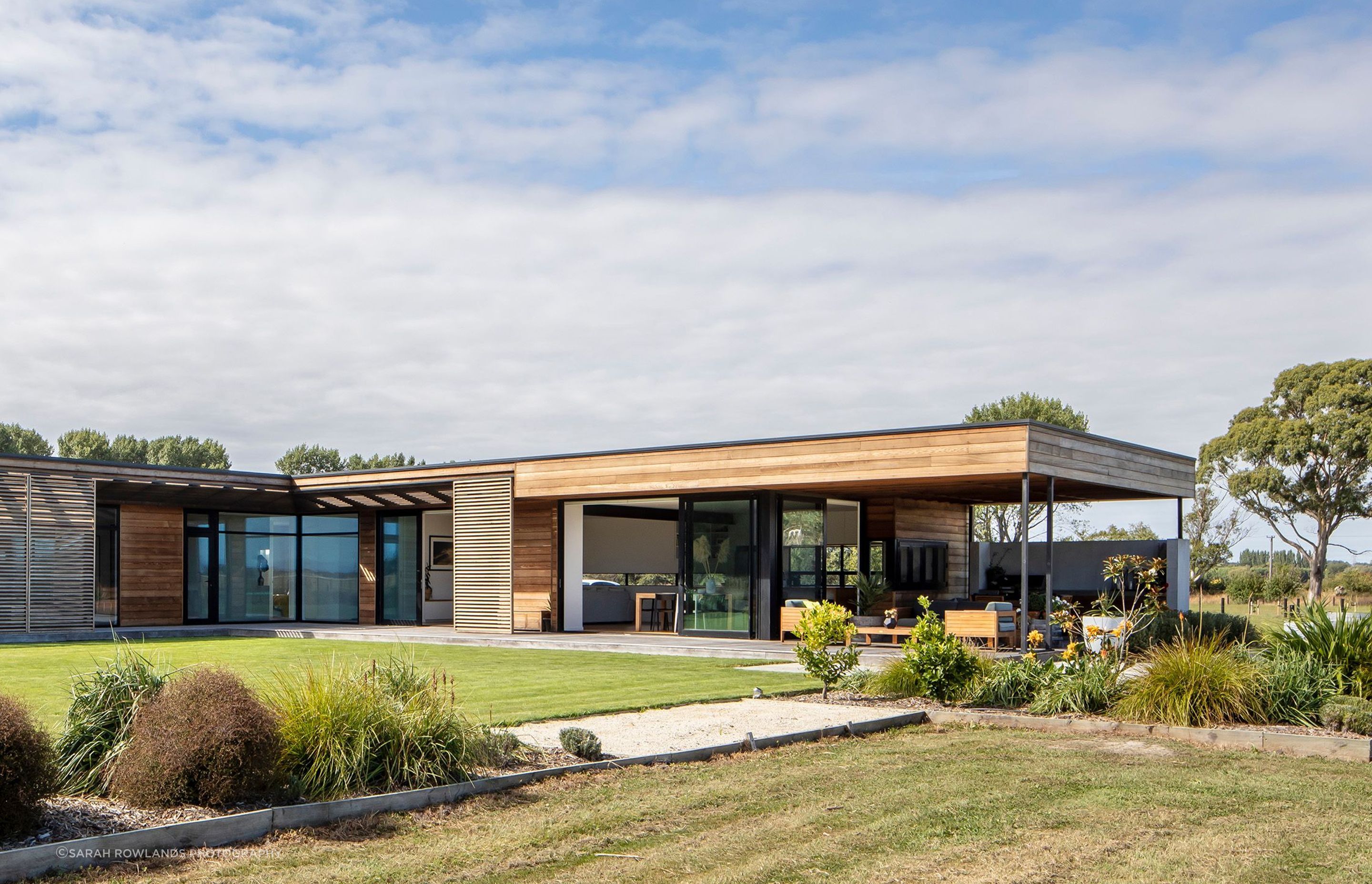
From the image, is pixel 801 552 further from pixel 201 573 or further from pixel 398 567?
pixel 201 573

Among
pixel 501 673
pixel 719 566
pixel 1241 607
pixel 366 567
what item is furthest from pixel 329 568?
pixel 1241 607

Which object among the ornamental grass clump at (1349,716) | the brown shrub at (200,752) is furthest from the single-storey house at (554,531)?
the brown shrub at (200,752)

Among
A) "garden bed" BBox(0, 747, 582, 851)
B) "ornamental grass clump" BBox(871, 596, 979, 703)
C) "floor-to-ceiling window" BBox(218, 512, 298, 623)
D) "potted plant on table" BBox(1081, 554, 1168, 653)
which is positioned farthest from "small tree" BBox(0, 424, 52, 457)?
"garden bed" BBox(0, 747, 582, 851)

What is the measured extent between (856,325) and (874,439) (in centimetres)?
593

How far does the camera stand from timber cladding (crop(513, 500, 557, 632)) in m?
21.4

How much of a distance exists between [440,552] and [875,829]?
20.1m

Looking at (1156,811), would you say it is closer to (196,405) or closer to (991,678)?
(991,678)

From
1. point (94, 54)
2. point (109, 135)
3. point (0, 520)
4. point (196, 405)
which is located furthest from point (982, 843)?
point (196, 405)

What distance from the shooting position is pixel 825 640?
1070 cm

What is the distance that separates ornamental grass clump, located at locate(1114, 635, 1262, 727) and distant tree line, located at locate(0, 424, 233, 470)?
184 feet

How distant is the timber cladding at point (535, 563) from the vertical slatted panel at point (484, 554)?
0.28 metres

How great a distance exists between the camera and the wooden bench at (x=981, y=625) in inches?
632

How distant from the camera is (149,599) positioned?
2327 centimetres

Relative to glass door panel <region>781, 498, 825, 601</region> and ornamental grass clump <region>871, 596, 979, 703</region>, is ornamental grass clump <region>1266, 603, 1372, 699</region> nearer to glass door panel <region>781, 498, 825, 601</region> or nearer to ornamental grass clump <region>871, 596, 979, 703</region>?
ornamental grass clump <region>871, 596, 979, 703</region>
